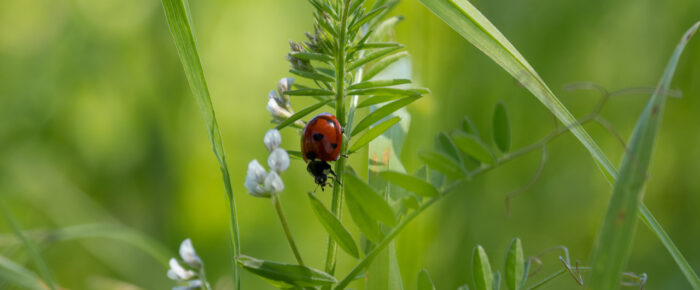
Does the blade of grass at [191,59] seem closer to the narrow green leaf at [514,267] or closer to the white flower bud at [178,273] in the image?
the white flower bud at [178,273]

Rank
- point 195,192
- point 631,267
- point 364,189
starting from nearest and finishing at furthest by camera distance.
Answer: point 364,189 < point 631,267 < point 195,192

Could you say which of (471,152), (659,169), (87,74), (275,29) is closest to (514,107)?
(659,169)

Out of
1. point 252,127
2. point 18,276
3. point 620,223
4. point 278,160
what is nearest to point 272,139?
point 278,160

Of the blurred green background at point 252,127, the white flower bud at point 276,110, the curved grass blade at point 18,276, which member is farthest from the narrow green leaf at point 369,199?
the blurred green background at point 252,127

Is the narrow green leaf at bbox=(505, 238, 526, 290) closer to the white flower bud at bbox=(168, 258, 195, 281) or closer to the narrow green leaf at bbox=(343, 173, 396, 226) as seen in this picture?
the narrow green leaf at bbox=(343, 173, 396, 226)

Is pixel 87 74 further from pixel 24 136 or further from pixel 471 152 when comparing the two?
pixel 471 152

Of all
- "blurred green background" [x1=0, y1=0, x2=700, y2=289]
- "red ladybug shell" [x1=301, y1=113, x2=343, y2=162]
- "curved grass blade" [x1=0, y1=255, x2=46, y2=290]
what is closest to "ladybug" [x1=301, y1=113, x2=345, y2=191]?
"red ladybug shell" [x1=301, y1=113, x2=343, y2=162]
